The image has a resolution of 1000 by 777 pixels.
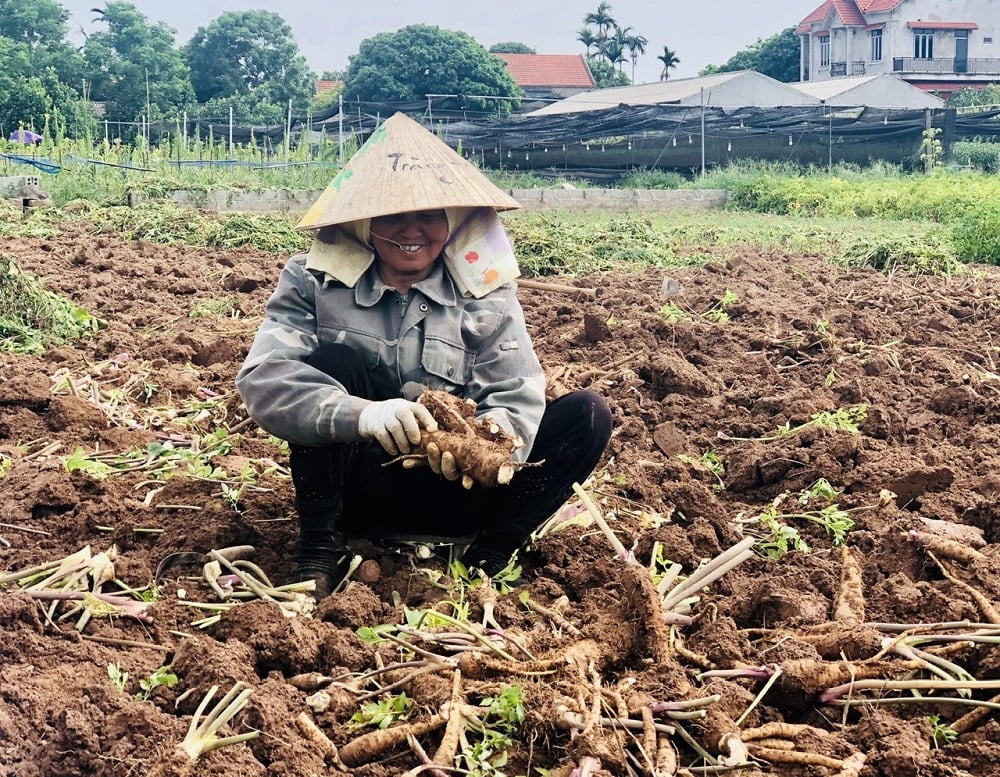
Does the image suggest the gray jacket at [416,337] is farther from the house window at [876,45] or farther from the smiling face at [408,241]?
the house window at [876,45]

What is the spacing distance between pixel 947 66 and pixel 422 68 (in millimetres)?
27431

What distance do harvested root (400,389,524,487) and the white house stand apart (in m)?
58.7

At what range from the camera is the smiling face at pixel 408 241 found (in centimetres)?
323

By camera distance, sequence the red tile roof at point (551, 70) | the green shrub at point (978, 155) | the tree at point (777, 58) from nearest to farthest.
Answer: the green shrub at point (978, 155) → the tree at point (777, 58) → the red tile roof at point (551, 70)

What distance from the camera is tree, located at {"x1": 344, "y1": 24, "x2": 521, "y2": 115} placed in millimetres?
50156

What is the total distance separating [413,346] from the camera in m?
3.26

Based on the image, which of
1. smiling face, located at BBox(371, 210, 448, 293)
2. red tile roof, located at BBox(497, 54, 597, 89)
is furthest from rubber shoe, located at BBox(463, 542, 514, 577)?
red tile roof, located at BBox(497, 54, 597, 89)

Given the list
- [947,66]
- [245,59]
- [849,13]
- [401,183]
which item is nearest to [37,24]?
[245,59]

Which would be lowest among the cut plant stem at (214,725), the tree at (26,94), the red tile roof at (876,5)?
the cut plant stem at (214,725)

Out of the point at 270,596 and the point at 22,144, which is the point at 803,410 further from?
the point at 22,144

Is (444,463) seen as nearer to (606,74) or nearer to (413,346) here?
(413,346)

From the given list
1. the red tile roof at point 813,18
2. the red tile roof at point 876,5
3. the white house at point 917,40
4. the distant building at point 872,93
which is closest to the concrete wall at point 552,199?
the distant building at point 872,93

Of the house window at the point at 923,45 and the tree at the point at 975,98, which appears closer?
the tree at the point at 975,98

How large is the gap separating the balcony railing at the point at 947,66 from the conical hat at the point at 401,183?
59262mm
